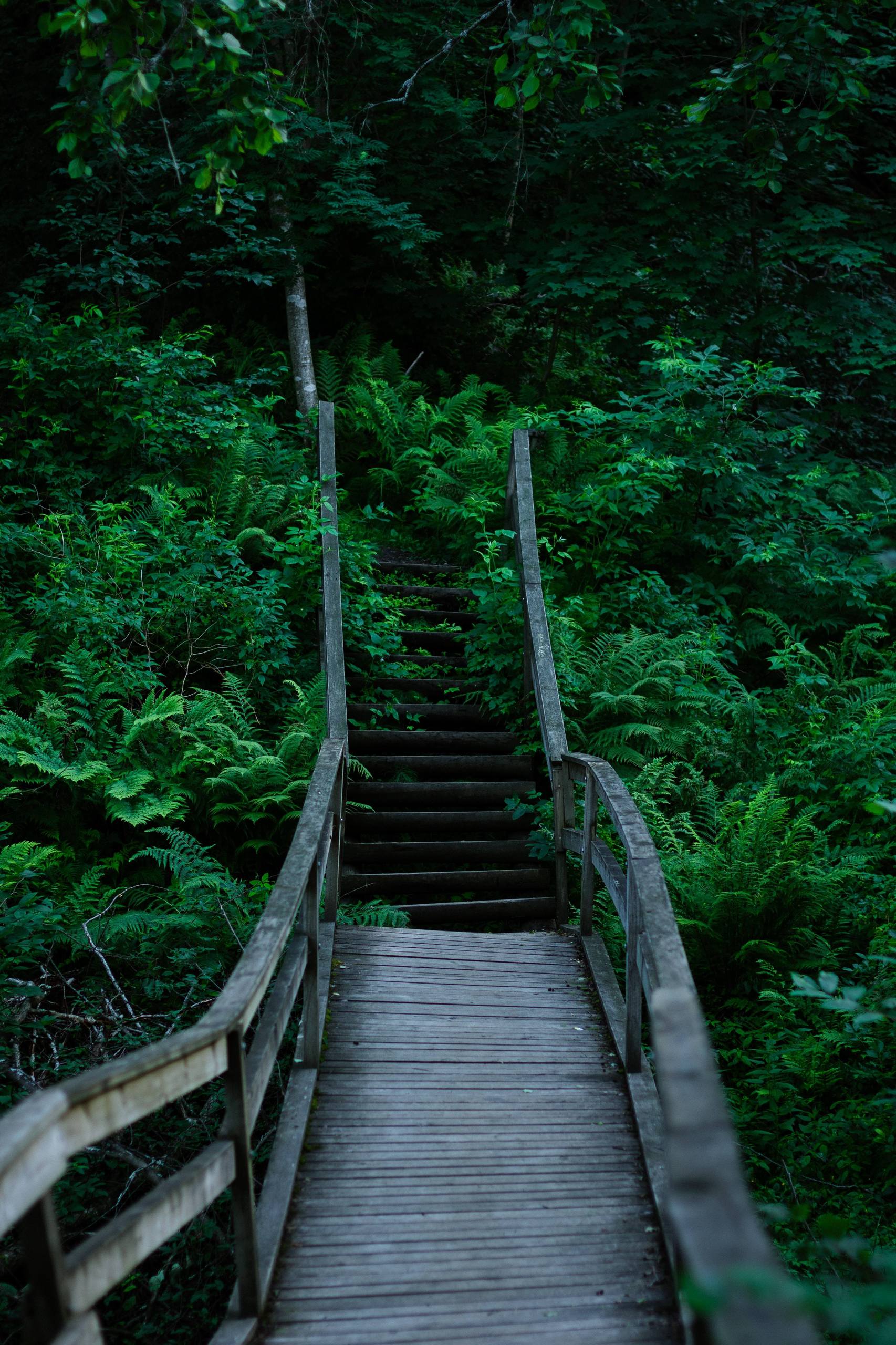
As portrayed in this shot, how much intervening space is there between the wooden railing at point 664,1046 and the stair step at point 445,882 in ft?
1.39

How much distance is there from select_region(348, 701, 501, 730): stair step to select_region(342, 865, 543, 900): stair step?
132 centimetres

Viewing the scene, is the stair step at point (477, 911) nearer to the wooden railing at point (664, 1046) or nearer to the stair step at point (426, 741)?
the wooden railing at point (664, 1046)

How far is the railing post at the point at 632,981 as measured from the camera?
3641 millimetres

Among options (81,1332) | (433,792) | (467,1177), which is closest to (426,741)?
(433,792)

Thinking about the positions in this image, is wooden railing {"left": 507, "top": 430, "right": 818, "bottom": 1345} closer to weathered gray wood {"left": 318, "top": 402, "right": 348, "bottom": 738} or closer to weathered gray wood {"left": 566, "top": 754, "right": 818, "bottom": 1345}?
weathered gray wood {"left": 566, "top": 754, "right": 818, "bottom": 1345}

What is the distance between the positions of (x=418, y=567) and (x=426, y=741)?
2.29 m

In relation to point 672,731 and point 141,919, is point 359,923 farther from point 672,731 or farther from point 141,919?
point 672,731

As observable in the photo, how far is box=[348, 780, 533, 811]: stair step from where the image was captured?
21.1ft

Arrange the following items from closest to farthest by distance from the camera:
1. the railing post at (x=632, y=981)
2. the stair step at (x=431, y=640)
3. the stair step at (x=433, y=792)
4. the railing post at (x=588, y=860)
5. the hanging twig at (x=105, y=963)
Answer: the railing post at (x=632, y=981) → the hanging twig at (x=105, y=963) → the railing post at (x=588, y=860) → the stair step at (x=433, y=792) → the stair step at (x=431, y=640)

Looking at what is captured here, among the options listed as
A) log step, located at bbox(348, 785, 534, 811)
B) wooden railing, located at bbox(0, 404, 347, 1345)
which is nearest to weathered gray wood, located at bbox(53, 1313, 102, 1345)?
wooden railing, located at bbox(0, 404, 347, 1345)

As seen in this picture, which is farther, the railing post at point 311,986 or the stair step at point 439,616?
the stair step at point 439,616

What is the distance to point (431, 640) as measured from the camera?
305 inches

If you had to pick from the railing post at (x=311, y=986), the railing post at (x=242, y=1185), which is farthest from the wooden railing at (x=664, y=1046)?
the railing post at (x=311, y=986)

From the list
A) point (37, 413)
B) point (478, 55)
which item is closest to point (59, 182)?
point (37, 413)
